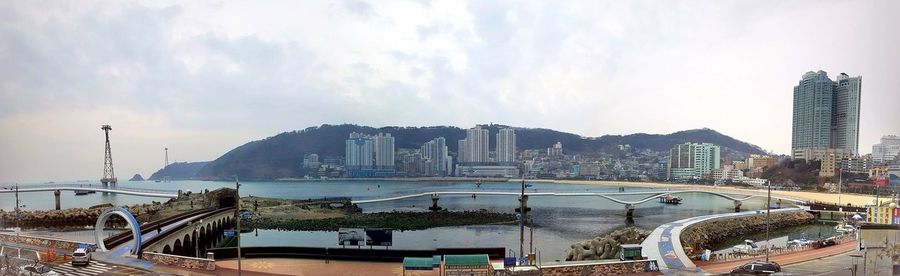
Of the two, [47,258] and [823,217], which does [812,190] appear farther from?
[47,258]

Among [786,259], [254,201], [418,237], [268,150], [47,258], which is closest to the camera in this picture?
[47,258]

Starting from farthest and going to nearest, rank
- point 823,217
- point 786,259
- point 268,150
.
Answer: point 268,150 → point 823,217 → point 786,259

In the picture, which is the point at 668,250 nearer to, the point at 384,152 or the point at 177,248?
the point at 177,248

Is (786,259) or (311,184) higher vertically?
(786,259)

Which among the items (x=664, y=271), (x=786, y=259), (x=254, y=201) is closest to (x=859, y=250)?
(x=786, y=259)

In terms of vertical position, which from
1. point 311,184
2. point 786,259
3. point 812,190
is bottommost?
point 311,184

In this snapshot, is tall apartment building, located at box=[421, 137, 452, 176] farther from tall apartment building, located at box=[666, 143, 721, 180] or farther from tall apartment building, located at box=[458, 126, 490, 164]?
tall apartment building, located at box=[666, 143, 721, 180]

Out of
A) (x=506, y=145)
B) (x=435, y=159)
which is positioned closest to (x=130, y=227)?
(x=435, y=159)
